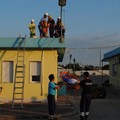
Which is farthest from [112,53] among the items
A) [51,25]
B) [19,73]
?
[19,73]

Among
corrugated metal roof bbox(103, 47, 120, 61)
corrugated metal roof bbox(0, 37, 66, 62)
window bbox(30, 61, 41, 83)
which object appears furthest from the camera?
corrugated metal roof bbox(103, 47, 120, 61)

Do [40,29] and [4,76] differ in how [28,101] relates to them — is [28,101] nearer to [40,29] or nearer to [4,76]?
[4,76]

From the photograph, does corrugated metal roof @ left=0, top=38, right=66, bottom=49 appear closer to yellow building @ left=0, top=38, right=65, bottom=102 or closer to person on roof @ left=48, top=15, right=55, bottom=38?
yellow building @ left=0, top=38, right=65, bottom=102

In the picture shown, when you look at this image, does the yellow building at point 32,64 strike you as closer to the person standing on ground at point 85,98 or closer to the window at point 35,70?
the window at point 35,70

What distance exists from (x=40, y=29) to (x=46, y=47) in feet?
4.70

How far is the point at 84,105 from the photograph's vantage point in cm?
1605

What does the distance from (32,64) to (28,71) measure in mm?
519

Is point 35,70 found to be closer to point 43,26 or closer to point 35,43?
point 35,43

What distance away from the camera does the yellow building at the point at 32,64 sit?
80.3 feet

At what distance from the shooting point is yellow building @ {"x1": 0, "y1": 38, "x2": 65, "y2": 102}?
24.5 meters

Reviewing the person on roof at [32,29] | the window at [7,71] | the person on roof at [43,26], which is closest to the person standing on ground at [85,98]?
the person on roof at [43,26]

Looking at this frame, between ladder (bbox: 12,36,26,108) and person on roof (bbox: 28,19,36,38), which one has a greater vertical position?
person on roof (bbox: 28,19,36,38)

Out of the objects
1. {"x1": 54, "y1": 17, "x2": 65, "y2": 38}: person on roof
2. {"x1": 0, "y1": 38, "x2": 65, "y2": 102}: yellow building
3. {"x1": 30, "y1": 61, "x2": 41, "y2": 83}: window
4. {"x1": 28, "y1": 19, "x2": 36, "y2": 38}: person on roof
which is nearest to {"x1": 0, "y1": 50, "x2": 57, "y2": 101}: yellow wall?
{"x1": 0, "y1": 38, "x2": 65, "y2": 102}: yellow building

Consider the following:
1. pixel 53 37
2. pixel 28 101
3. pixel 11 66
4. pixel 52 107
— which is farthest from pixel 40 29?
pixel 52 107
